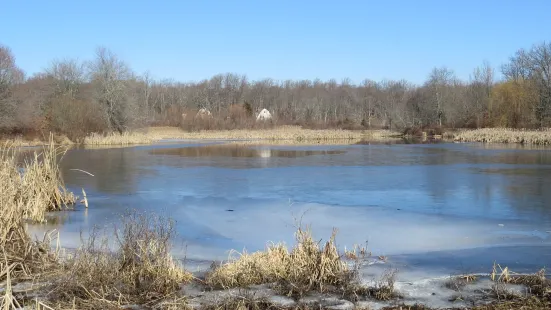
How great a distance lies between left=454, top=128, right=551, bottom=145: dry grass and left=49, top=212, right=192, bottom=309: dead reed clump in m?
29.5

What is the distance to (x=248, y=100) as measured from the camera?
8031cm

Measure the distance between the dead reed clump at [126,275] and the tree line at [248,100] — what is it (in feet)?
101

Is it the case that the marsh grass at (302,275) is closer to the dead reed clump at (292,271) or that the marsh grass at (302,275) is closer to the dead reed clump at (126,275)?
the dead reed clump at (292,271)

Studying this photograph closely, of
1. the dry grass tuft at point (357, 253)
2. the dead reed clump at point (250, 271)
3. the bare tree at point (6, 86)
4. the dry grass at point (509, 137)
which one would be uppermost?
the bare tree at point (6, 86)

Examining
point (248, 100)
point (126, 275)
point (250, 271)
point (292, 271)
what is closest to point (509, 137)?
point (292, 271)

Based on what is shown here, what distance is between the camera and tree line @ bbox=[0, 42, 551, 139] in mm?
35562

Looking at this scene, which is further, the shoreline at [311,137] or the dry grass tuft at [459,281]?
the shoreline at [311,137]

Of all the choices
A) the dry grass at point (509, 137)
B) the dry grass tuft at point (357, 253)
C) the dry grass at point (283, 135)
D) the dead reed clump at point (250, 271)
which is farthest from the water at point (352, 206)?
the dry grass at point (283, 135)

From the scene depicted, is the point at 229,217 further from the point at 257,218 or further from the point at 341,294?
the point at 341,294

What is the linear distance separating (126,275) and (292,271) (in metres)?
1.56

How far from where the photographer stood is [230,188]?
12336mm

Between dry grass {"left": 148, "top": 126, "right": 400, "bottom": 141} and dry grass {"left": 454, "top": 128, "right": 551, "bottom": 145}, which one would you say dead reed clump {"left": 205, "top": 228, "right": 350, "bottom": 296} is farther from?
dry grass {"left": 148, "top": 126, "right": 400, "bottom": 141}

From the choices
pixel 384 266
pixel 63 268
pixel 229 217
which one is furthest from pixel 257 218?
pixel 63 268

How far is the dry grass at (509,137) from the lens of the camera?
98.4 feet
